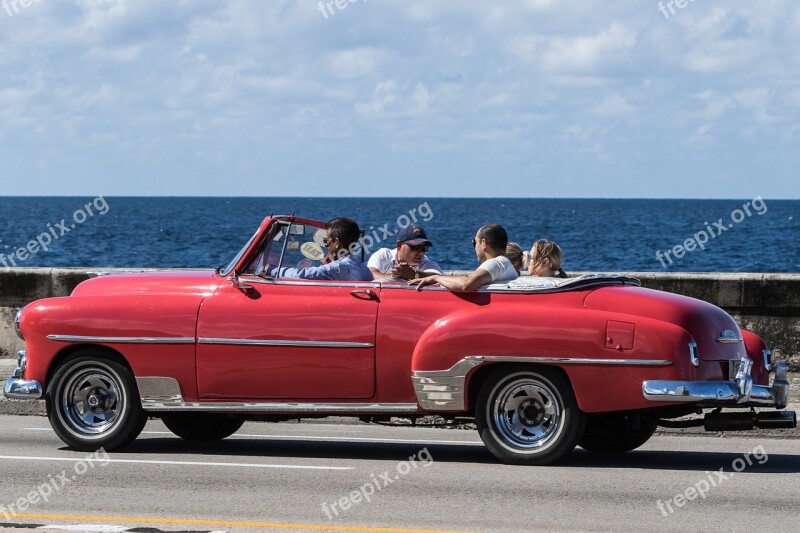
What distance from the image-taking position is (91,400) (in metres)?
9.37

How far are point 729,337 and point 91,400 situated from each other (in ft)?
14.4

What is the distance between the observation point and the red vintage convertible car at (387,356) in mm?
8367

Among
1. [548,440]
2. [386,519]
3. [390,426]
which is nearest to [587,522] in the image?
[386,519]

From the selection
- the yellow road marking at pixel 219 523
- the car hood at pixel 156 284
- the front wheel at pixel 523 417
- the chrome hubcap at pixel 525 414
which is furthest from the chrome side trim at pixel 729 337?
the car hood at pixel 156 284

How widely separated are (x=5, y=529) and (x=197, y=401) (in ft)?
8.98

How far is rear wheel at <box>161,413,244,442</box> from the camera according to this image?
395 inches

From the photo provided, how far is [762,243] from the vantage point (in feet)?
249

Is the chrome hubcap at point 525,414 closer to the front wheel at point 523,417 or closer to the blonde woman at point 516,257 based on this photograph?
the front wheel at point 523,417

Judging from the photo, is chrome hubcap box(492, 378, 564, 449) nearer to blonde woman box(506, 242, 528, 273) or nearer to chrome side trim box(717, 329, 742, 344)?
chrome side trim box(717, 329, 742, 344)

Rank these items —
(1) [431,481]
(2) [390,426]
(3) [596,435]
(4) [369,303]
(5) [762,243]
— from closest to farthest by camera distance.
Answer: (1) [431,481] < (4) [369,303] < (3) [596,435] < (2) [390,426] < (5) [762,243]

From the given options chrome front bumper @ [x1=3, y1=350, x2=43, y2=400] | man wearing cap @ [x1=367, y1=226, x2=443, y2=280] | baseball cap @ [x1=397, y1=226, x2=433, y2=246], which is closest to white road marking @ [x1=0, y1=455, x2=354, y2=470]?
chrome front bumper @ [x1=3, y1=350, x2=43, y2=400]

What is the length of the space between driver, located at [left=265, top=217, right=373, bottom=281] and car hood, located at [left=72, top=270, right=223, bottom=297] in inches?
17.8

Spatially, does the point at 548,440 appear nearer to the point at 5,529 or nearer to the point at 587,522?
the point at 587,522

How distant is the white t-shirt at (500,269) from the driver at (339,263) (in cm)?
90
